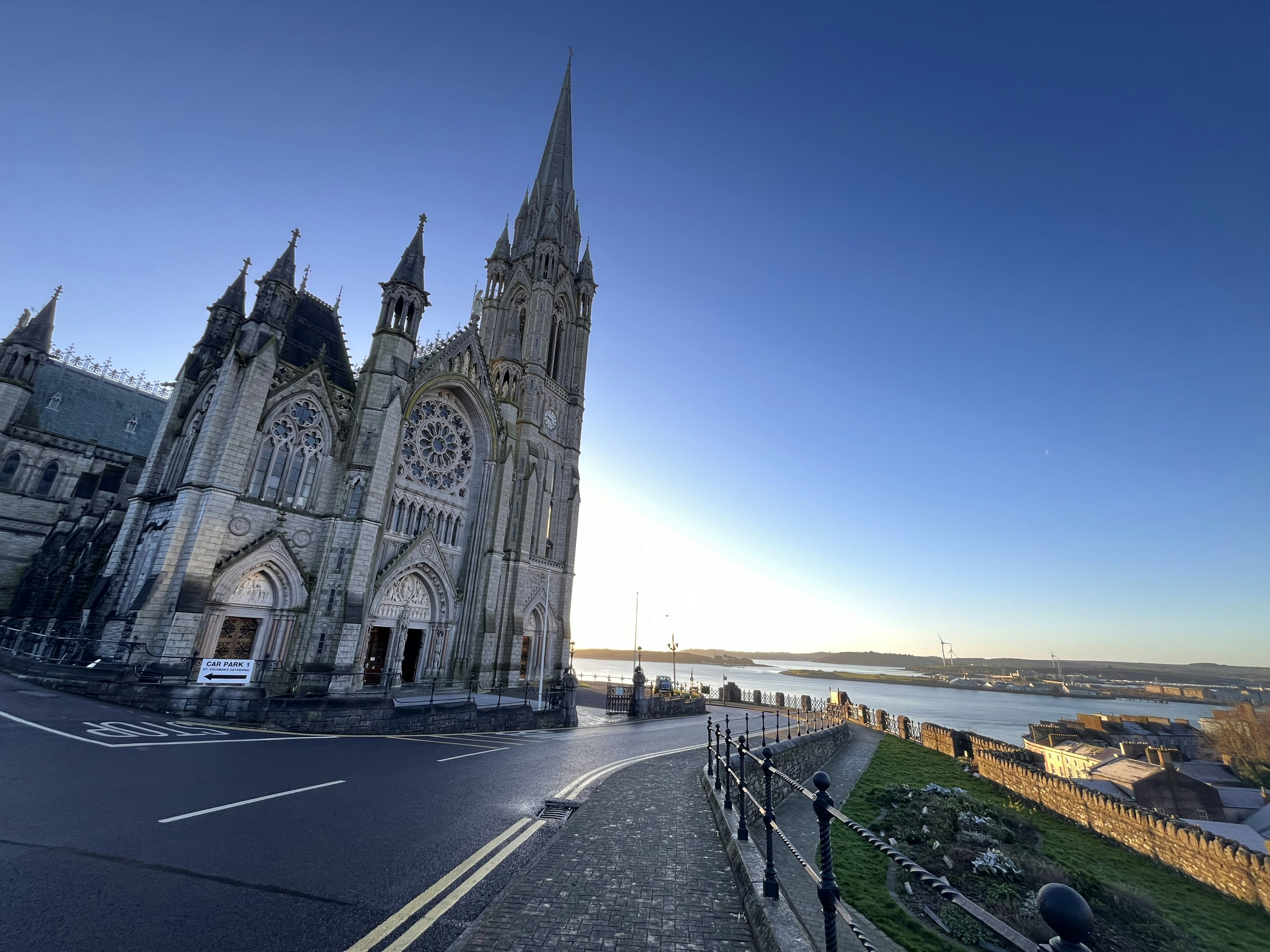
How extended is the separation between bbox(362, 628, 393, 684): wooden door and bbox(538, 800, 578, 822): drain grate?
66.1 ft

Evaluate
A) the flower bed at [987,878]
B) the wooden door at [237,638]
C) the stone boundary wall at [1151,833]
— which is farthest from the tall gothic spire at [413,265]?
the stone boundary wall at [1151,833]

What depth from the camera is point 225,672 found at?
1670 cm

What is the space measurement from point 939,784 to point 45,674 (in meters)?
31.7

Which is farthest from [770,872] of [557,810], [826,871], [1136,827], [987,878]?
[1136,827]

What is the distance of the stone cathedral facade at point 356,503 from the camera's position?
829 inches

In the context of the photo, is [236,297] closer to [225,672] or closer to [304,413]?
[304,413]

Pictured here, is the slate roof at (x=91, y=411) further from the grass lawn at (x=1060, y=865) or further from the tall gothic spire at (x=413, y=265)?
the grass lawn at (x=1060, y=865)

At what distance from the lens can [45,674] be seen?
16.9 meters

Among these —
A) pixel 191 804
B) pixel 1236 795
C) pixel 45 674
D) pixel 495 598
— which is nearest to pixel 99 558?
pixel 45 674

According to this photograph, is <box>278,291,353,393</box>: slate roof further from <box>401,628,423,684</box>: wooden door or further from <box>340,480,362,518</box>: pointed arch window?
<box>401,628,423,684</box>: wooden door

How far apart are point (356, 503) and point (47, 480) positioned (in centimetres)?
2412

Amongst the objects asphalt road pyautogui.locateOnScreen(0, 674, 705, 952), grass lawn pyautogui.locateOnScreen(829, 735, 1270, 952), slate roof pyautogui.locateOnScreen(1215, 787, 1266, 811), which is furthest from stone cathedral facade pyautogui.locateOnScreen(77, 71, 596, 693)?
slate roof pyautogui.locateOnScreen(1215, 787, 1266, 811)

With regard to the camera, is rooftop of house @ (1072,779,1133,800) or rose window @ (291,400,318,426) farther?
rooftop of house @ (1072,779,1133,800)

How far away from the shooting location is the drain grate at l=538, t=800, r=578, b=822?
780 cm
